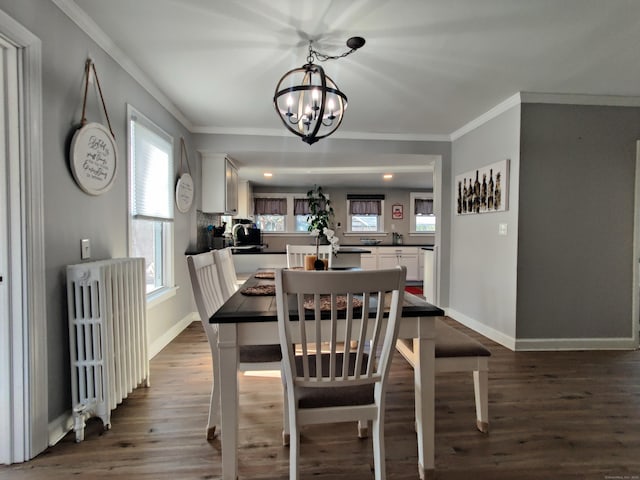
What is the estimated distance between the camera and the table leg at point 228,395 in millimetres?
1348

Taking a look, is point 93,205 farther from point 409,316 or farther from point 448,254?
point 448,254

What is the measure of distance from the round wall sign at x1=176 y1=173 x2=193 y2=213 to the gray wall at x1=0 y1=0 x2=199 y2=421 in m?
1.05

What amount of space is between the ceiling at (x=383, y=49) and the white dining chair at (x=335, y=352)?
5.13 feet

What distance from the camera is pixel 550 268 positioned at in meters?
3.03

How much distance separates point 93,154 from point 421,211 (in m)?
6.89

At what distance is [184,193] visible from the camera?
3.52 m

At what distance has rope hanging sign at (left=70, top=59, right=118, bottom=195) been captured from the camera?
6.03 ft

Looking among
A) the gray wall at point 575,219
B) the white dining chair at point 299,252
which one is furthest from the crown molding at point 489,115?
the white dining chair at point 299,252

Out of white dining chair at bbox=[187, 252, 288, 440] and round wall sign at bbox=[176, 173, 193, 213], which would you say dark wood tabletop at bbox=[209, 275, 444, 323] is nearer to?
white dining chair at bbox=[187, 252, 288, 440]

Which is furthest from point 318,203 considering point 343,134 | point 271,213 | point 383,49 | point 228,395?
point 228,395

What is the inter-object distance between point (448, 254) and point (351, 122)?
6.79 ft

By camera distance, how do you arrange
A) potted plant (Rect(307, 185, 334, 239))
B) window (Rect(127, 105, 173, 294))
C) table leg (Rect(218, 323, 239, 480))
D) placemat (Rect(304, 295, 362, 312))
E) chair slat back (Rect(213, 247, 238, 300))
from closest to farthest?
table leg (Rect(218, 323, 239, 480)), placemat (Rect(304, 295, 362, 312)), chair slat back (Rect(213, 247, 238, 300)), window (Rect(127, 105, 173, 294)), potted plant (Rect(307, 185, 334, 239))

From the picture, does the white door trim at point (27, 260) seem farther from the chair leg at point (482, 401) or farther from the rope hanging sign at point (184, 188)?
the chair leg at point (482, 401)

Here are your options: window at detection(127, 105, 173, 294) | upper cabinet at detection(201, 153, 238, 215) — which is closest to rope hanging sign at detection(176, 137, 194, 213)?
window at detection(127, 105, 173, 294)
